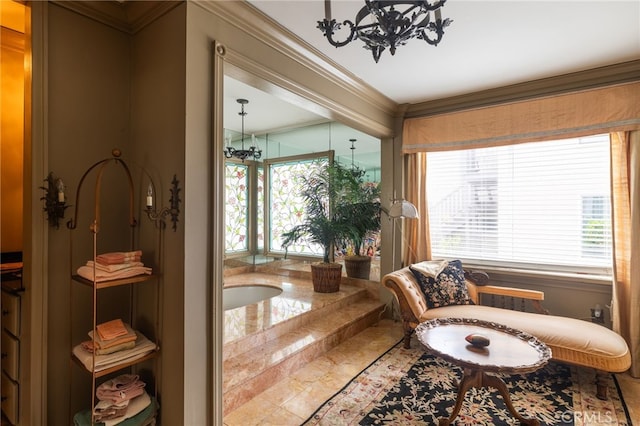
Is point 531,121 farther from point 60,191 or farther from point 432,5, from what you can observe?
point 60,191

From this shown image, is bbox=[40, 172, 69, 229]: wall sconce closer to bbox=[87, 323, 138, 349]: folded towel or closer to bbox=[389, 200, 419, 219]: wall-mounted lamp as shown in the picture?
bbox=[87, 323, 138, 349]: folded towel

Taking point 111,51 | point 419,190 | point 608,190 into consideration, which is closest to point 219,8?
point 111,51

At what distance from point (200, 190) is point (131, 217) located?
528mm

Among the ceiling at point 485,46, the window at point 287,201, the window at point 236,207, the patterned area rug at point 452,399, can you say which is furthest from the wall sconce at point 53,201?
the window at point 287,201

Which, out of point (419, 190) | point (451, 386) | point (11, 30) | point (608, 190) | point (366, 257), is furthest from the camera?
point (366, 257)

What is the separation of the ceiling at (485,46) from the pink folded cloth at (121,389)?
7.81ft

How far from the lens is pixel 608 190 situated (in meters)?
3.08

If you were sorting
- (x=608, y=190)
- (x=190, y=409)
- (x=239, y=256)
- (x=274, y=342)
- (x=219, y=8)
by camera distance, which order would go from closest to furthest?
(x=190, y=409) < (x=219, y=8) < (x=274, y=342) < (x=608, y=190) < (x=239, y=256)

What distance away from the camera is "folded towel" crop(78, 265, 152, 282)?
169cm

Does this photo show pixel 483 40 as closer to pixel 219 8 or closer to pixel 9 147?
pixel 219 8

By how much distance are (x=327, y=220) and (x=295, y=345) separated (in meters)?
1.64

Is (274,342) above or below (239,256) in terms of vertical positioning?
below

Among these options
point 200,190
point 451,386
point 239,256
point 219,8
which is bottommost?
point 451,386

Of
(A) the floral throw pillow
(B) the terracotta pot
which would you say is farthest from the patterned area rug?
(B) the terracotta pot
